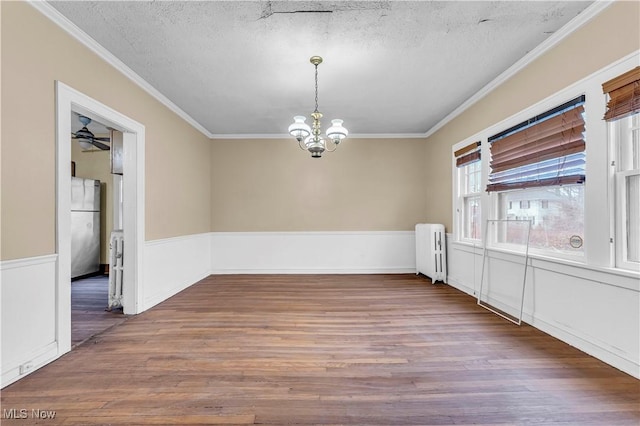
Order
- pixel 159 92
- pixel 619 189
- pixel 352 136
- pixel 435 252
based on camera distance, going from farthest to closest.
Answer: pixel 352 136 → pixel 435 252 → pixel 159 92 → pixel 619 189

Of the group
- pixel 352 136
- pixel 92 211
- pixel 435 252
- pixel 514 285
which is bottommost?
pixel 514 285

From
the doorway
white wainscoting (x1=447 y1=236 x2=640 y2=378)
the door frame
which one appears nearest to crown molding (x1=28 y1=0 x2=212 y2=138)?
the door frame

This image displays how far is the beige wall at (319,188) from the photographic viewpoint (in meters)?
5.41

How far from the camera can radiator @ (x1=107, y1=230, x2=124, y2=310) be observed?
331 cm

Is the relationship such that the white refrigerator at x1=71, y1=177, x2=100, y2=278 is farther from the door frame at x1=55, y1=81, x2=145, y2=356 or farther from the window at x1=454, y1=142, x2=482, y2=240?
the window at x1=454, y1=142, x2=482, y2=240

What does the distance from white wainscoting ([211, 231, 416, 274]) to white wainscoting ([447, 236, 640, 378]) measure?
86.3 inches

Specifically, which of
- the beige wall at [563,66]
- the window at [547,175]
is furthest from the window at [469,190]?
the window at [547,175]

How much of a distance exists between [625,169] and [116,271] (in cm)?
507

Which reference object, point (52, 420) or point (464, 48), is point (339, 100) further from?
point (52, 420)

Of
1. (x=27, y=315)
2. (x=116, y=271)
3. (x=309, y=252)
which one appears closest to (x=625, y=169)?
(x=309, y=252)

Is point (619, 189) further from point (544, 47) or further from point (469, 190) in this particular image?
point (469, 190)

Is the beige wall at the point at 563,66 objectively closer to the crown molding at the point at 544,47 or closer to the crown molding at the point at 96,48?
the crown molding at the point at 544,47

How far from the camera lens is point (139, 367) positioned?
2.06 meters

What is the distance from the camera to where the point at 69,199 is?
2.32 meters
